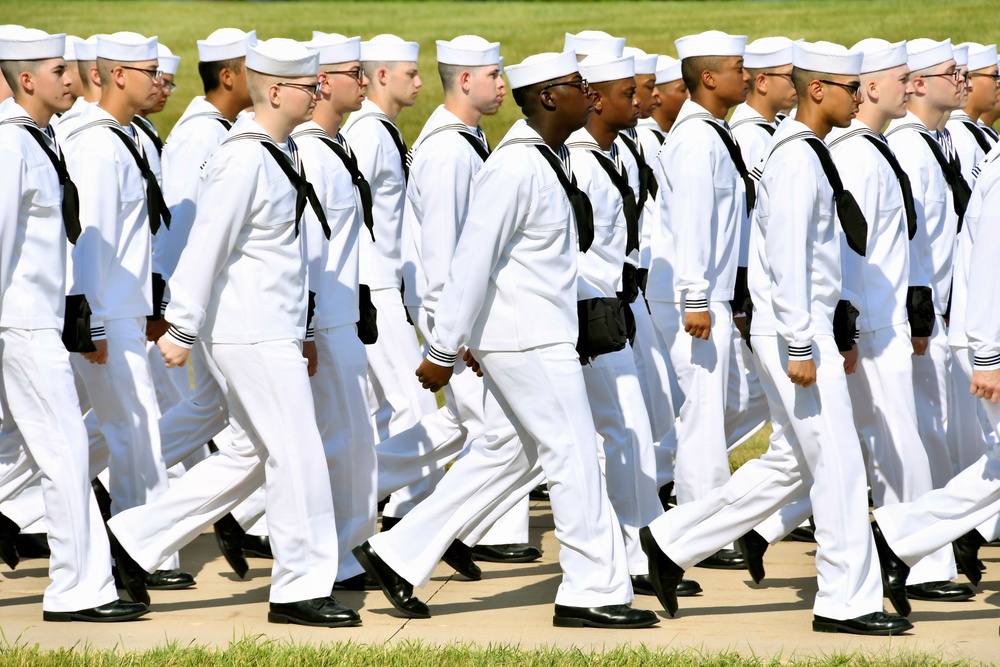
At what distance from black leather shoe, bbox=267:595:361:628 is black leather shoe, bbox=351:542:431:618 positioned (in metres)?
0.23

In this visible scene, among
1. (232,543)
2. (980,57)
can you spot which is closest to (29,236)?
(232,543)

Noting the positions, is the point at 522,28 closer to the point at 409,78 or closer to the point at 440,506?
the point at 409,78

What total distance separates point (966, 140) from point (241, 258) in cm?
473

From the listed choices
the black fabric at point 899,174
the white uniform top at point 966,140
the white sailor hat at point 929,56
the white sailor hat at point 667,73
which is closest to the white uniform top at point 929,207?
the white sailor hat at point 929,56

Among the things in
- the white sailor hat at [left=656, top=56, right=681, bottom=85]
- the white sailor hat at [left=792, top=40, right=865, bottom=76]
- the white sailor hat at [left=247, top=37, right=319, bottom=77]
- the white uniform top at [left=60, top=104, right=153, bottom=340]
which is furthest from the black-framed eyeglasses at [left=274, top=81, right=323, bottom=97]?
the white sailor hat at [left=656, top=56, right=681, bottom=85]

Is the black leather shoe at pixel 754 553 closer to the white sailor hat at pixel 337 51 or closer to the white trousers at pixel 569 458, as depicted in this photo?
the white trousers at pixel 569 458

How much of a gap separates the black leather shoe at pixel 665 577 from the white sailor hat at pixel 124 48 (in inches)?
141

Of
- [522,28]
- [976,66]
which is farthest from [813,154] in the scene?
[522,28]

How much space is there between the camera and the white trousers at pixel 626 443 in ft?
23.1

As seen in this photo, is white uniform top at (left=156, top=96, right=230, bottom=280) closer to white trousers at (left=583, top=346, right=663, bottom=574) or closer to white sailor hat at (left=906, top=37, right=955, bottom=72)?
white trousers at (left=583, top=346, right=663, bottom=574)

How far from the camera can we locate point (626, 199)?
7.48m

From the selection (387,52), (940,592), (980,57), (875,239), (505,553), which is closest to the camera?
(940,592)

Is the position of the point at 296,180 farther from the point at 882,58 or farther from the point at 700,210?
the point at 882,58

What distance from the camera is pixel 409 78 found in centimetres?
905
